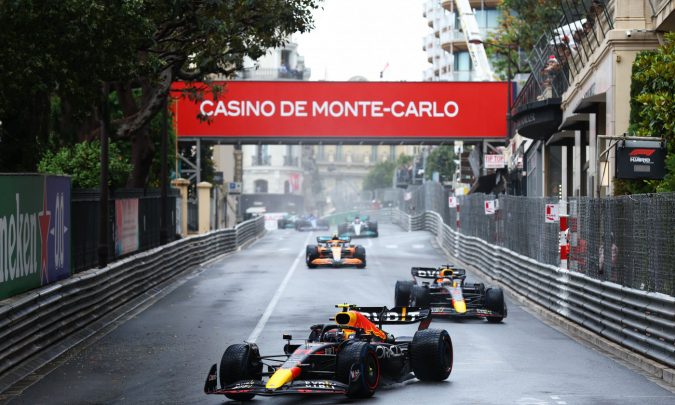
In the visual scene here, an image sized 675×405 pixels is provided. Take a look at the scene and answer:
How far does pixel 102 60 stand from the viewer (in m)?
19.5

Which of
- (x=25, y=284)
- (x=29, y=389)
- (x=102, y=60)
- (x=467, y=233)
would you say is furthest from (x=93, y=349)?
(x=467, y=233)

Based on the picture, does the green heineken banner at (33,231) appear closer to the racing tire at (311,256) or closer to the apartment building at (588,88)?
the apartment building at (588,88)

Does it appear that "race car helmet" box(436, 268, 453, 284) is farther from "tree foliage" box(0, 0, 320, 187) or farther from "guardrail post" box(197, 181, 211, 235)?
"guardrail post" box(197, 181, 211, 235)

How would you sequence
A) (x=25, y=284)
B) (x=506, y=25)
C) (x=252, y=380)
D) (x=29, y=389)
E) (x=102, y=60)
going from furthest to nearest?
(x=506, y=25) < (x=102, y=60) < (x=25, y=284) < (x=29, y=389) < (x=252, y=380)

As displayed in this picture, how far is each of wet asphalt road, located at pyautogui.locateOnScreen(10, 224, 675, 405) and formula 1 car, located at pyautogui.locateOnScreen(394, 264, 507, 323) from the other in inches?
9.3

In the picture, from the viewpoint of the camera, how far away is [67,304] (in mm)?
18078

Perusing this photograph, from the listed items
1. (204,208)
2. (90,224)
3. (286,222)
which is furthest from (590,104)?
(286,222)

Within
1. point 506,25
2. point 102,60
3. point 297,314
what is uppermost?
point 506,25

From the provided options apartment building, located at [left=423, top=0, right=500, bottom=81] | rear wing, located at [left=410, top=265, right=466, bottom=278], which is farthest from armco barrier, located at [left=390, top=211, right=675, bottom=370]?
apartment building, located at [left=423, top=0, right=500, bottom=81]

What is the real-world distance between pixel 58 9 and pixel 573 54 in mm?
19612

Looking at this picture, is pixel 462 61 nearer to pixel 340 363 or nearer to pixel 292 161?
pixel 292 161

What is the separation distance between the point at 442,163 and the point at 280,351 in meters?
89.3

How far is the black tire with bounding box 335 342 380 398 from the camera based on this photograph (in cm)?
1173

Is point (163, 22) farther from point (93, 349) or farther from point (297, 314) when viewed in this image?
point (93, 349)
